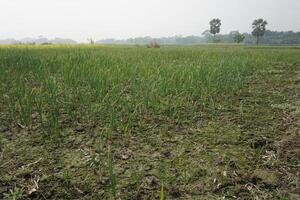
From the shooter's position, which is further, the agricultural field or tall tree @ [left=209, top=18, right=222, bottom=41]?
tall tree @ [left=209, top=18, right=222, bottom=41]

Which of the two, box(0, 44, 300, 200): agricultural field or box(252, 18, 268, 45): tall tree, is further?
box(252, 18, 268, 45): tall tree

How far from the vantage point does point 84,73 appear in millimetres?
4875

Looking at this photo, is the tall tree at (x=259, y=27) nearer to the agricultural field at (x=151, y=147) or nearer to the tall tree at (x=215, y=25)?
the tall tree at (x=215, y=25)

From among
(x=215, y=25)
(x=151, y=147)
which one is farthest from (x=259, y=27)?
(x=151, y=147)

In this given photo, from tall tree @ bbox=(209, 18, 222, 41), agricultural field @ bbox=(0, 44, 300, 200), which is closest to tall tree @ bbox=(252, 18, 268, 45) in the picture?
tall tree @ bbox=(209, 18, 222, 41)

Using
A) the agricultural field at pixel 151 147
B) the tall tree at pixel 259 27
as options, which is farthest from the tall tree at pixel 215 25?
the agricultural field at pixel 151 147

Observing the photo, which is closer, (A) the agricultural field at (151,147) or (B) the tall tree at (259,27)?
(A) the agricultural field at (151,147)

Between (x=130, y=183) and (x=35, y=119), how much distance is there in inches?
69.6

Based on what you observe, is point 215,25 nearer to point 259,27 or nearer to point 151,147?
point 259,27

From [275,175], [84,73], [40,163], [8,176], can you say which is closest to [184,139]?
[275,175]

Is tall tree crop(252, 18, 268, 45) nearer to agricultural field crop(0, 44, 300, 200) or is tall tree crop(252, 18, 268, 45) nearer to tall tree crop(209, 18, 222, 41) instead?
tall tree crop(209, 18, 222, 41)

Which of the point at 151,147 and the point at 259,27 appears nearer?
the point at 151,147

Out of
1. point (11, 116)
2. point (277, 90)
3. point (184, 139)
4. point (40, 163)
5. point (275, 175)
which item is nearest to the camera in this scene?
point (275, 175)

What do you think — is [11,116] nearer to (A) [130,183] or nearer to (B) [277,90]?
(A) [130,183]
